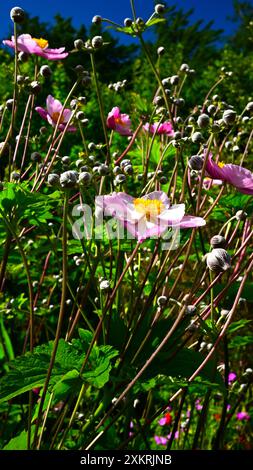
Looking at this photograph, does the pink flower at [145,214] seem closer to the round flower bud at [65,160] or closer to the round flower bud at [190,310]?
the round flower bud at [190,310]

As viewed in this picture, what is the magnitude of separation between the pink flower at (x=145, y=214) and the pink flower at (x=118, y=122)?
0.61 m

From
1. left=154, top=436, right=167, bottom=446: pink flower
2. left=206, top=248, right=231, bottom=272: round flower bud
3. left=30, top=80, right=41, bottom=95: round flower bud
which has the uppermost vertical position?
left=30, top=80, right=41, bottom=95: round flower bud

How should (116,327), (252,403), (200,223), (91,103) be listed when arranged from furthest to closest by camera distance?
(91,103) → (252,403) → (116,327) → (200,223)

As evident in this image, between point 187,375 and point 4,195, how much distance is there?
51cm

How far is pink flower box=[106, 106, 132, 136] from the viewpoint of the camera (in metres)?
1.71

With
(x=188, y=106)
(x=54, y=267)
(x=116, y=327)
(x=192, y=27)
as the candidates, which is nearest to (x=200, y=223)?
(x=116, y=327)

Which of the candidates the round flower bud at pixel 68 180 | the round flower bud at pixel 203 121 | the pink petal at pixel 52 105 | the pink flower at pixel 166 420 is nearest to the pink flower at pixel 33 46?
the pink petal at pixel 52 105

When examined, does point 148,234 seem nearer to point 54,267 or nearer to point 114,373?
point 114,373

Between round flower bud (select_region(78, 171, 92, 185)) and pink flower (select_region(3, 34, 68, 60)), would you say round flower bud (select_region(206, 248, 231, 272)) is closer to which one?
round flower bud (select_region(78, 171, 92, 185))

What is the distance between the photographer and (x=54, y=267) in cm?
339

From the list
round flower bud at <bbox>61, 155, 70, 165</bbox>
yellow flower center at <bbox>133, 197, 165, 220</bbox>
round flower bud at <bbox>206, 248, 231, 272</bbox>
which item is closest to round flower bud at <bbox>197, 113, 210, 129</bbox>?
yellow flower center at <bbox>133, 197, 165, 220</bbox>

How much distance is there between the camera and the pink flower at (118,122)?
5.60ft

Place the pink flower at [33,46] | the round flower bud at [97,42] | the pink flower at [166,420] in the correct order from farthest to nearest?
the pink flower at [166,420]
the pink flower at [33,46]
the round flower bud at [97,42]

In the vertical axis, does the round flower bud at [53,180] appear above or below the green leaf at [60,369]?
above
